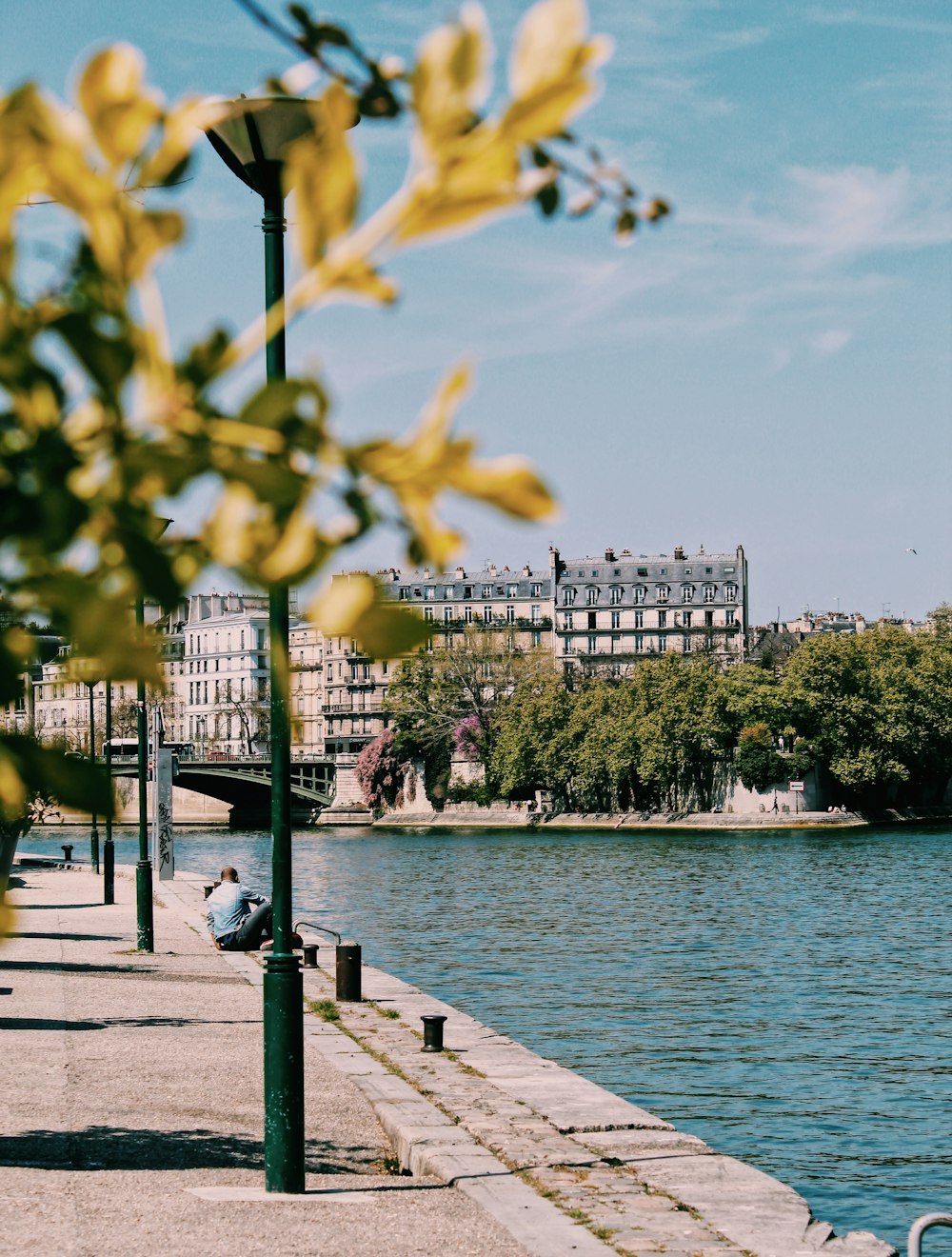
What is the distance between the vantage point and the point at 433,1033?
15039 millimetres

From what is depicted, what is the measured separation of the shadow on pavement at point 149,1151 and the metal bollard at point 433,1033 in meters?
3.37

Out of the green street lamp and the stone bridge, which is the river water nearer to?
the green street lamp

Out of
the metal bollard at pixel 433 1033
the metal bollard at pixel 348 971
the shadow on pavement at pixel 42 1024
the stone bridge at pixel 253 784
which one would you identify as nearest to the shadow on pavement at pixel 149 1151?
the metal bollard at pixel 433 1033

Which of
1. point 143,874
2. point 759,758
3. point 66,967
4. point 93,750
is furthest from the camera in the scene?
point 759,758

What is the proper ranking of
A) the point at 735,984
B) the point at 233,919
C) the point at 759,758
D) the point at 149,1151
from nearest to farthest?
the point at 149,1151 → the point at 233,919 → the point at 735,984 → the point at 759,758

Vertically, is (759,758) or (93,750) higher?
(759,758)

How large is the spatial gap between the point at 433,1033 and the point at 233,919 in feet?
36.2

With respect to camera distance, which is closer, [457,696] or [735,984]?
[735,984]

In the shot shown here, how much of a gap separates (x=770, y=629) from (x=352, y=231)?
559 feet

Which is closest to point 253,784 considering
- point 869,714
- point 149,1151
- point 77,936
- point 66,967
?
point 869,714

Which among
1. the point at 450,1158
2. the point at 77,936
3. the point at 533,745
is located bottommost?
the point at 77,936

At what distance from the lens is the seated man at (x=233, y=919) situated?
2539cm

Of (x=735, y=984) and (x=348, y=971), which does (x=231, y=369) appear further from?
(x=735, y=984)

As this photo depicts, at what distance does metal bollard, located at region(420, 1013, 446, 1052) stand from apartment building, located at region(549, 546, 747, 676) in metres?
133
